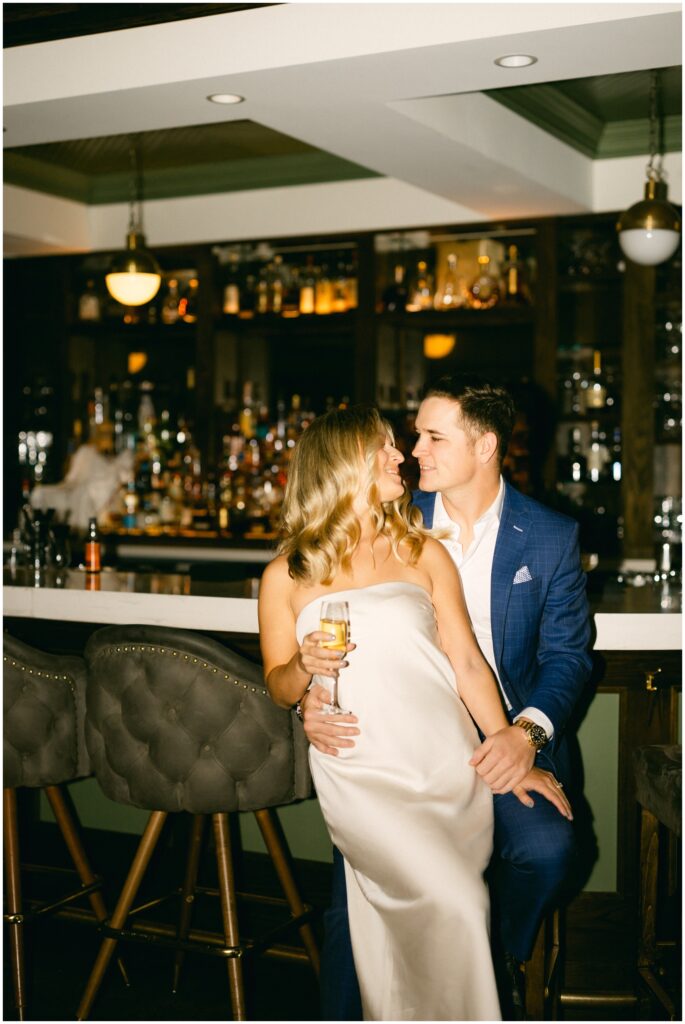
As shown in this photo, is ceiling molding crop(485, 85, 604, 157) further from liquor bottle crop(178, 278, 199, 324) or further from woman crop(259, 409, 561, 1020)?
woman crop(259, 409, 561, 1020)

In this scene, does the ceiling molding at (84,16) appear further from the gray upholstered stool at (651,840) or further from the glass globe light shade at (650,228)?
the gray upholstered stool at (651,840)

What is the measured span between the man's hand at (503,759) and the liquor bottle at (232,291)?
192 inches

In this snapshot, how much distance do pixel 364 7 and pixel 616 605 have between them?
193cm

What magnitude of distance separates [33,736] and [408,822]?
3.68 ft

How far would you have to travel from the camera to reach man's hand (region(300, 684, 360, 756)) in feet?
7.72

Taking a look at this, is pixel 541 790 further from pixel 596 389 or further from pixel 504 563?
pixel 596 389

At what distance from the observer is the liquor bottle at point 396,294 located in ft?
21.3

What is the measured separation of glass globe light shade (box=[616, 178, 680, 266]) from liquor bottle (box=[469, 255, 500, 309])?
60.0 inches

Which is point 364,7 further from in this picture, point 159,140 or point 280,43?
point 159,140

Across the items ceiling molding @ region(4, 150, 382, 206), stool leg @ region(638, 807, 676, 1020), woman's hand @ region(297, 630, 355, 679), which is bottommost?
stool leg @ region(638, 807, 676, 1020)

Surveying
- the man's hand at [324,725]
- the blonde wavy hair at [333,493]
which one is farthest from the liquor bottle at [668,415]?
the man's hand at [324,725]

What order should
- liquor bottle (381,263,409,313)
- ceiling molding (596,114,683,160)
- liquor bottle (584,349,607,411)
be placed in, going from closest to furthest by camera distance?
ceiling molding (596,114,683,160), liquor bottle (584,349,607,411), liquor bottle (381,263,409,313)

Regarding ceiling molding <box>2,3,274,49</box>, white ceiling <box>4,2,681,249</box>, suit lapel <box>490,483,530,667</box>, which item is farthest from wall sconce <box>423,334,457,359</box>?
suit lapel <box>490,483,530,667</box>

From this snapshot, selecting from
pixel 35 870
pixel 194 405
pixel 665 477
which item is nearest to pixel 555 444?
pixel 665 477
